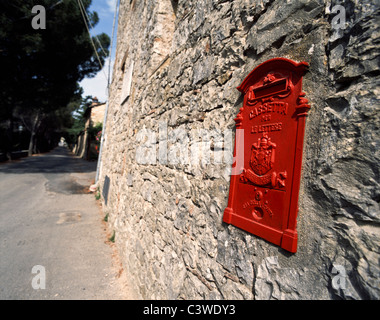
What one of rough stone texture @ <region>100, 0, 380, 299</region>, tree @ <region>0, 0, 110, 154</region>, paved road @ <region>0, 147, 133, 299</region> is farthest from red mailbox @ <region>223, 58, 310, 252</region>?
tree @ <region>0, 0, 110, 154</region>

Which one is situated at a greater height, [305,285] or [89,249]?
[305,285]

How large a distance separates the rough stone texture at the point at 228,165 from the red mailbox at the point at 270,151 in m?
0.05

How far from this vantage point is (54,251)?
372cm

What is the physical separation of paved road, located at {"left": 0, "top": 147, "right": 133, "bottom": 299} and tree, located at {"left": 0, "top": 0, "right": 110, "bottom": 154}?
23.4 feet

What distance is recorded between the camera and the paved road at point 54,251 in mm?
2830

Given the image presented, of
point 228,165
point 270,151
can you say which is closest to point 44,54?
point 228,165

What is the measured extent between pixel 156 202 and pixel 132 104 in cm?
245

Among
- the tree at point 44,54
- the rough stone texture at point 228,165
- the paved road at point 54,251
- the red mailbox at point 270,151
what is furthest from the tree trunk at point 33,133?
the red mailbox at point 270,151

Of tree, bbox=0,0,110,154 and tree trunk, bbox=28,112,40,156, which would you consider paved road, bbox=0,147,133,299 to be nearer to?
tree, bbox=0,0,110,154

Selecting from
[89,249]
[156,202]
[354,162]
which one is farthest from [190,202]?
[89,249]

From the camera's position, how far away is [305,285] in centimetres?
95

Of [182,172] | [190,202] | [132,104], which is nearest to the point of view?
[190,202]

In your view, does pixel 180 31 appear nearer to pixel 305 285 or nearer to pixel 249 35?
pixel 249 35

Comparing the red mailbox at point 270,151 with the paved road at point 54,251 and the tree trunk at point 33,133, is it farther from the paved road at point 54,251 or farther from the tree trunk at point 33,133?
the tree trunk at point 33,133
